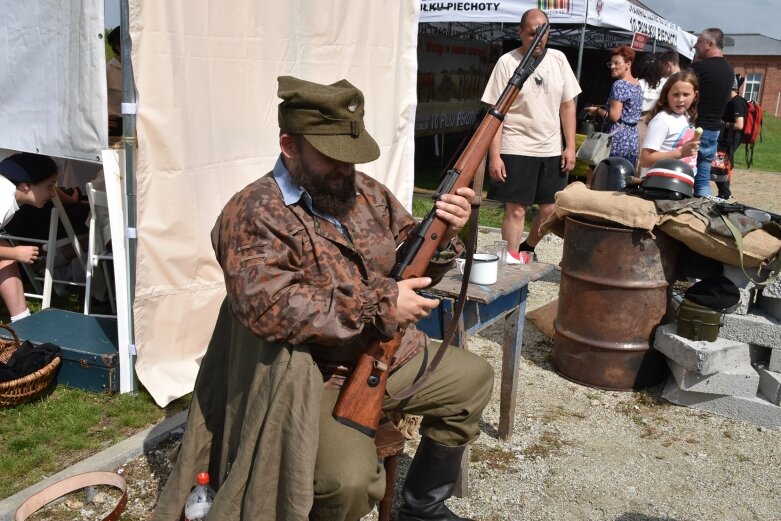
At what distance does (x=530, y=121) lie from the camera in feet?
18.4

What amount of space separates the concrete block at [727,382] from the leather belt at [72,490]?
10.1 feet

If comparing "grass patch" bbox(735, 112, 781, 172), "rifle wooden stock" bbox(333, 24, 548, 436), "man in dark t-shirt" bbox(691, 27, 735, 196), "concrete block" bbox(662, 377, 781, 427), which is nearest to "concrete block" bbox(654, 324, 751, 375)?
"concrete block" bbox(662, 377, 781, 427)

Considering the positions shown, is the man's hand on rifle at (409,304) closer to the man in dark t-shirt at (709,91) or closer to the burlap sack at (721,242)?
the burlap sack at (721,242)

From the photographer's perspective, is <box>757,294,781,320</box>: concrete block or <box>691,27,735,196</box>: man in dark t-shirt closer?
<box>757,294,781,320</box>: concrete block

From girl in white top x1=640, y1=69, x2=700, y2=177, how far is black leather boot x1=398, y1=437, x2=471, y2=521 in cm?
331

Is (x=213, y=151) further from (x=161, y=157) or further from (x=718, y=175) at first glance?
(x=718, y=175)

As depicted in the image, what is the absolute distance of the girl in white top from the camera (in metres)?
5.29

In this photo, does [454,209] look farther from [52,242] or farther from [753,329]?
[52,242]

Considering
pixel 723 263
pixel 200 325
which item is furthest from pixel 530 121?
pixel 200 325

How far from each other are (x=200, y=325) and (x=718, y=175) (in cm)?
757

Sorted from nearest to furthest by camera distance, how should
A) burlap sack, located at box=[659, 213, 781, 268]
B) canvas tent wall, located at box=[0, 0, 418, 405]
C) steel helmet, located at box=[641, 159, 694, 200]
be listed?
canvas tent wall, located at box=[0, 0, 418, 405] → burlap sack, located at box=[659, 213, 781, 268] → steel helmet, located at box=[641, 159, 694, 200]

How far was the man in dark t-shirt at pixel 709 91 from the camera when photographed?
707cm

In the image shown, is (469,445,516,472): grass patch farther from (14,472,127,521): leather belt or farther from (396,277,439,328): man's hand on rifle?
(14,472,127,521): leather belt

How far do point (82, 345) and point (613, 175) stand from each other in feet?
12.5
